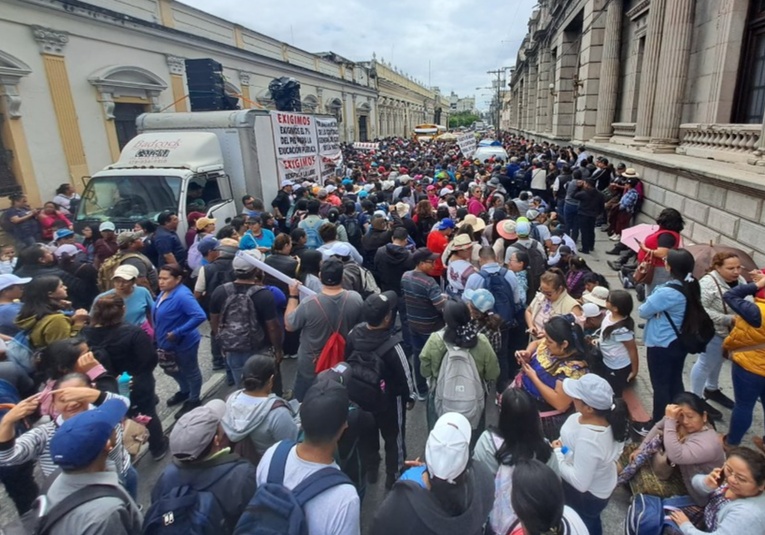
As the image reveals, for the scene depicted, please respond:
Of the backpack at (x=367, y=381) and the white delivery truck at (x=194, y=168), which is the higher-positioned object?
the white delivery truck at (x=194, y=168)

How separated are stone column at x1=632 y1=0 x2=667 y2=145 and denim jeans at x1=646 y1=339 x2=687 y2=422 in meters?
9.50

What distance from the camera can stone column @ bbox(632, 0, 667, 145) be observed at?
35.3 feet

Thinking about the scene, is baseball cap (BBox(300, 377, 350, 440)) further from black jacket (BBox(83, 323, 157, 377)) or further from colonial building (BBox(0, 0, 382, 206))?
colonial building (BBox(0, 0, 382, 206))

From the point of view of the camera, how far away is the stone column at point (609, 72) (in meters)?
14.8

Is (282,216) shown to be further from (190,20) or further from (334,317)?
(190,20)

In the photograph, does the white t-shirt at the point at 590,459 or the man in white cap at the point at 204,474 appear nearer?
the man in white cap at the point at 204,474

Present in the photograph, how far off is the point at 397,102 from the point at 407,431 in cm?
6045

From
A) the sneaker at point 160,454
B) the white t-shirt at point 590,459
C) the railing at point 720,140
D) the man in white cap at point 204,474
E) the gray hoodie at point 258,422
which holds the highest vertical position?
the railing at point 720,140

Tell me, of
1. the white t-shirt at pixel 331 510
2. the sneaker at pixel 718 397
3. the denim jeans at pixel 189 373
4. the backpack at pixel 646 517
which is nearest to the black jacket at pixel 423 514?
the white t-shirt at pixel 331 510

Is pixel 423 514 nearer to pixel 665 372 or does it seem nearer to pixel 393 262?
pixel 665 372

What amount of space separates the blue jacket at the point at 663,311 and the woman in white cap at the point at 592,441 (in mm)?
1461

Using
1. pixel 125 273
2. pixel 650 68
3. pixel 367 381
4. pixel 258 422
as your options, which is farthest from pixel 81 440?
pixel 650 68

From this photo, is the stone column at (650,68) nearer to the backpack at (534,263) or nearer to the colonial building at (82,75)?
the backpack at (534,263)

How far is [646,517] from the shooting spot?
2.55 metres
